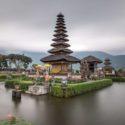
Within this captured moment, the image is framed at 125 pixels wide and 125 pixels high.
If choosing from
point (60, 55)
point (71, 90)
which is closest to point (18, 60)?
point (60, 55)

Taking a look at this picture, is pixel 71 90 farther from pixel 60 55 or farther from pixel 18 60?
pixel 18 60

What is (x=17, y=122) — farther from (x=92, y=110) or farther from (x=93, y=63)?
(x=93, y=63)

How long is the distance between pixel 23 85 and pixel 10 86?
6872mm

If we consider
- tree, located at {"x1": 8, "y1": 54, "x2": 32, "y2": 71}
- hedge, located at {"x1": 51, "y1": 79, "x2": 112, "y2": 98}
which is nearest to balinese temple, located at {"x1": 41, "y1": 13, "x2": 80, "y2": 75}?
hedge, located at {"x1": 51, "y1": 79, "x2": 112, "y2": 98}

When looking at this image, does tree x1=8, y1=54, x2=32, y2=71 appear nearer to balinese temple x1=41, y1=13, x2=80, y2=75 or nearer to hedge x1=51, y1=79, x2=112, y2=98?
balinese temple x1=41, y1=13, x2=80, y2=75

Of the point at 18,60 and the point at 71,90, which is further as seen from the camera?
the point at 18,60

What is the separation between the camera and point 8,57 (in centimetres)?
8488

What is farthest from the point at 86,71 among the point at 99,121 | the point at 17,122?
the point at 17,122

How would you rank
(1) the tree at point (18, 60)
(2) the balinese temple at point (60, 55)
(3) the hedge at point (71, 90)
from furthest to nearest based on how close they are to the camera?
1. (1) the tree at point (18, 60)
2. (2) the balinese temple at point (60, 55)
3. (3) the hedge at point (71, 90)

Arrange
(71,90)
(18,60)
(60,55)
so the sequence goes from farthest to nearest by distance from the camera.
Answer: (18,60)
(60,55)
(71,90)

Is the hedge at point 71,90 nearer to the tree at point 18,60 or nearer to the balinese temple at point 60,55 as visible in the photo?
the balinese temple at point 60,55

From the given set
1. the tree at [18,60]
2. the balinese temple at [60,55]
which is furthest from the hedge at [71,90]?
the tree at [18,60]

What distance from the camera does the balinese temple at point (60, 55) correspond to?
4362cm

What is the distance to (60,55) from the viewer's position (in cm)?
4481
